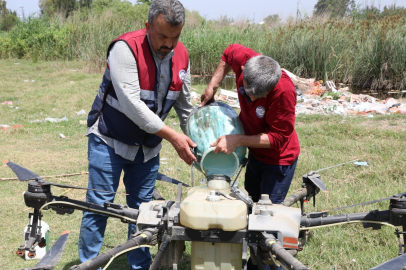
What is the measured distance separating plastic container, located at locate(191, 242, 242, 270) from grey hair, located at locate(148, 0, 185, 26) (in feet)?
4.19

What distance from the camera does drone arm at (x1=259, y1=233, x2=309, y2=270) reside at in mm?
1621

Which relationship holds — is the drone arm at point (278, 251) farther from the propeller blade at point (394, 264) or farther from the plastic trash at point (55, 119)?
the plastic trash at point (55, 119)

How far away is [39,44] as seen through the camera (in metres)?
17.7

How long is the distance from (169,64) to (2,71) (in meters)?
14.4

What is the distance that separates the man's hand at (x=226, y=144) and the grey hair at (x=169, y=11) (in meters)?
0.74

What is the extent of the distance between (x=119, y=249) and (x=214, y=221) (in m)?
0.44

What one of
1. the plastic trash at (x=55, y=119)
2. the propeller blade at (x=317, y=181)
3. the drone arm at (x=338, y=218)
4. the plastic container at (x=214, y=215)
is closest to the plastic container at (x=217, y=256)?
the plastic container at (x=214, y=215)

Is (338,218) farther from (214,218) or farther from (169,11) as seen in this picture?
(169,11)

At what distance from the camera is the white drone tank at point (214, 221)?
1883 mm

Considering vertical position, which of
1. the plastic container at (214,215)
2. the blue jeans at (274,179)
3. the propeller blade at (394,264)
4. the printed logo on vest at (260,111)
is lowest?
the blue jeans at (274,179)

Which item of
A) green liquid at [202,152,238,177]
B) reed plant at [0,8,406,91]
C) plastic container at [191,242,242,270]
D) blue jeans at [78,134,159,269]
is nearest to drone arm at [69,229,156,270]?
plastic container at [191,242,242,270]

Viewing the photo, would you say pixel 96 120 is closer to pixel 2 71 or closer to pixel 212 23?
pixel 2 71

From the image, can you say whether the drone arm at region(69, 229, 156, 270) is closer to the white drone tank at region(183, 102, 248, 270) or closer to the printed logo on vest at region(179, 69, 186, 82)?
the white drone tank at region(183, 102, 248, 270)

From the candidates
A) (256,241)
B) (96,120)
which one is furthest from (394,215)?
(96,120)
